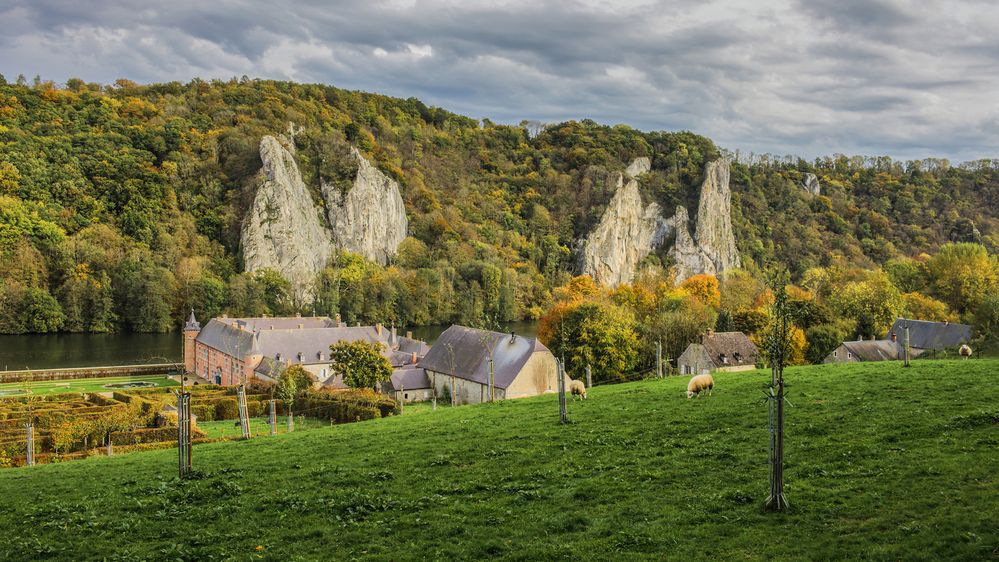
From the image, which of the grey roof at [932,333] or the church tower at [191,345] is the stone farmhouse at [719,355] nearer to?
the grey roof at [932,333]

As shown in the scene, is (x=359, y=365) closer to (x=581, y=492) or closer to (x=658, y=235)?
(x=581, y=492)

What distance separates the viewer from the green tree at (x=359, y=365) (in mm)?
46656

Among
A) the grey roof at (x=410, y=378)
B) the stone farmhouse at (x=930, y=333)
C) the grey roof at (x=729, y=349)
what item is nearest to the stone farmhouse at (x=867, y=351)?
the stone farmhouse at (x=930, y=333)

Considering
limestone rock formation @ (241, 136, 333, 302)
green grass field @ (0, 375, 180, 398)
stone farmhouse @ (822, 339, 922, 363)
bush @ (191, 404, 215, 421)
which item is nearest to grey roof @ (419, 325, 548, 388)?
bush @ (191, 404, 215, 421)

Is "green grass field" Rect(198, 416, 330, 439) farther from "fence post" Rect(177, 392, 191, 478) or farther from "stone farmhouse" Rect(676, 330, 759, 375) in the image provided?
"stone farmhouse" Rect(676, 330, 759, 375)

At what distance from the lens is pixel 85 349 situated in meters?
80.9

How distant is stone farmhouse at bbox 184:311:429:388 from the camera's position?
56750 millimetres

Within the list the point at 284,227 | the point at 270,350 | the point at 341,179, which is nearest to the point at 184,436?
the point at 270,350

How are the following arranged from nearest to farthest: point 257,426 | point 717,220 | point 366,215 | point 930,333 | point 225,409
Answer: point 257,426, point 225,409, point 930,333, point 366,215, point 717,220

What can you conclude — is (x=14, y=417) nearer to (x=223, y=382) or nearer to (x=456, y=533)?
(x=223, y=382)

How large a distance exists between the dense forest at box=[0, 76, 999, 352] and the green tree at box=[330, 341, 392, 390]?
30753 mm

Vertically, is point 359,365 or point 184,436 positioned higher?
point 184,436

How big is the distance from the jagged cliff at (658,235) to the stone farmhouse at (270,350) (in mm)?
108110

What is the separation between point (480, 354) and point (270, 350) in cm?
2030
